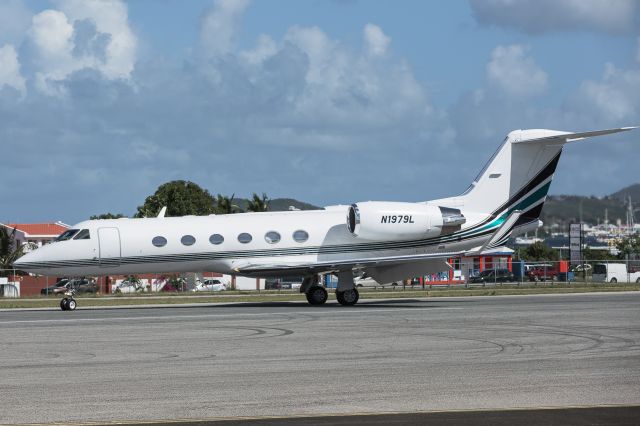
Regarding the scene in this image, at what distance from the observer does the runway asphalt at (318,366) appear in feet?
39.1

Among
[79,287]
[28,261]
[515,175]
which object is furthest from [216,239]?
[79,287]

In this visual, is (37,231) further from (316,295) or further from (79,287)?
(316,295)

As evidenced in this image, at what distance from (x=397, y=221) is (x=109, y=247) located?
32.6 feet

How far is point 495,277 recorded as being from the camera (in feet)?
211

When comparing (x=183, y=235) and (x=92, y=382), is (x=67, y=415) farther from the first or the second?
(x=183, y=235)

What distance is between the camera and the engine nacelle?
112 feet

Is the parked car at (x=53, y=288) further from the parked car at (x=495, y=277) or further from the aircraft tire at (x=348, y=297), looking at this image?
the aircraft tire at (x=348, y=297)

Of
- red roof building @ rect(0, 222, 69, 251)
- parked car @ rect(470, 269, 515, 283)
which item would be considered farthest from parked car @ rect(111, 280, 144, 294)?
red roof building @ rect(0, 222, 69, 251)

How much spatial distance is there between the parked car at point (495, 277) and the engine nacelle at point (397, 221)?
2991 cm

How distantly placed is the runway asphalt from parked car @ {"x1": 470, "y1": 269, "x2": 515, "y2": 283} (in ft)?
126

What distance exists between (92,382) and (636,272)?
221ft

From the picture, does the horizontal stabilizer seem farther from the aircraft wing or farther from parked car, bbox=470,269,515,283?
parked car, bbox=470,269,515,283

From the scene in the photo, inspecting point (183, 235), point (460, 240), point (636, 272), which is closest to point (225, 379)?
point (183, 235)

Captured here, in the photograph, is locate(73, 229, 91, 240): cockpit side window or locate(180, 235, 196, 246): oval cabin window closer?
locate(73, 229, 91, 240): cockpit side window
